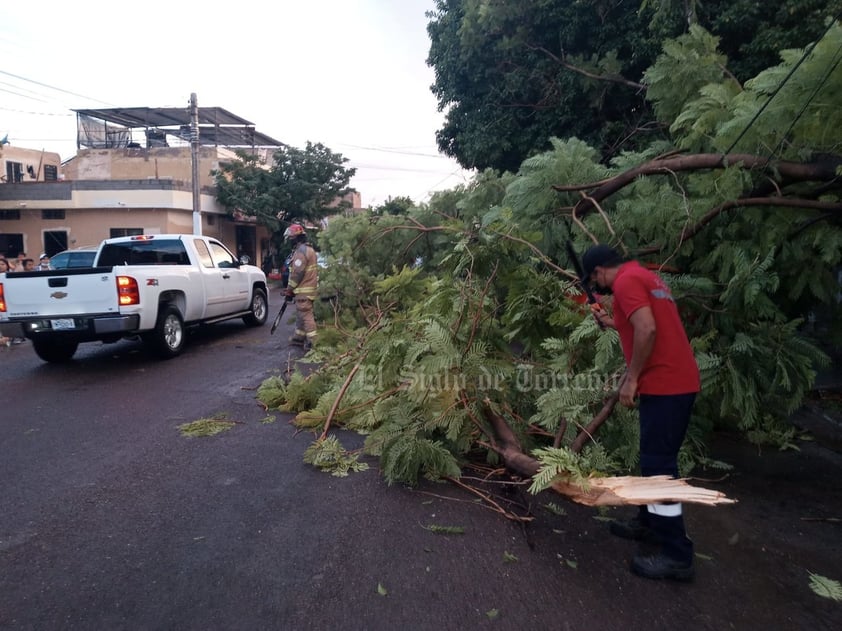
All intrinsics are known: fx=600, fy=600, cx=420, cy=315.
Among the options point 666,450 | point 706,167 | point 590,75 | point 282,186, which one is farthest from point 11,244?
point 666,450

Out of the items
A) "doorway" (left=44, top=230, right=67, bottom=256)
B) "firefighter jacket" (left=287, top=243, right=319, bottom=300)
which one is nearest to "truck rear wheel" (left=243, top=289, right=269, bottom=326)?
"firefighter jacket" (left=287, top=243, right=319, bottom=300)

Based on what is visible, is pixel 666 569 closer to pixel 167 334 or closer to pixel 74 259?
pixel 167 334

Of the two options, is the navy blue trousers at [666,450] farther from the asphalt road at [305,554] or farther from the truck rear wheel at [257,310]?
the truck rear wheel at [257,310]

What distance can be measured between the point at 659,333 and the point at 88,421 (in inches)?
220

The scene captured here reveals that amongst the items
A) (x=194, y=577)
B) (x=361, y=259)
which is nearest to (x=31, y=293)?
(x=361, y=259)

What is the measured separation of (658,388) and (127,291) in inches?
288

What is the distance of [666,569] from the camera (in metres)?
3.24

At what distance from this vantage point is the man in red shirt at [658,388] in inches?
128

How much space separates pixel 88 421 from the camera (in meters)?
6.14

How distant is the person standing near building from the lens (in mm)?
9727

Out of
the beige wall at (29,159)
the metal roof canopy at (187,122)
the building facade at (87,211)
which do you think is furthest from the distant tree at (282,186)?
the beige wall at (29,159)

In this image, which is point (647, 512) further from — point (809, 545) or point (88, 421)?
point (88, 421)

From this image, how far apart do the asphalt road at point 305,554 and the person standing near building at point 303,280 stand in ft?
14.5

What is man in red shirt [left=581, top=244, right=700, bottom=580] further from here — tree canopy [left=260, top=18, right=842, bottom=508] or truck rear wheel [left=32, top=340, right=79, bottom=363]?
truck rear wheel [left=32, top=340, right=79, bottom=363]
